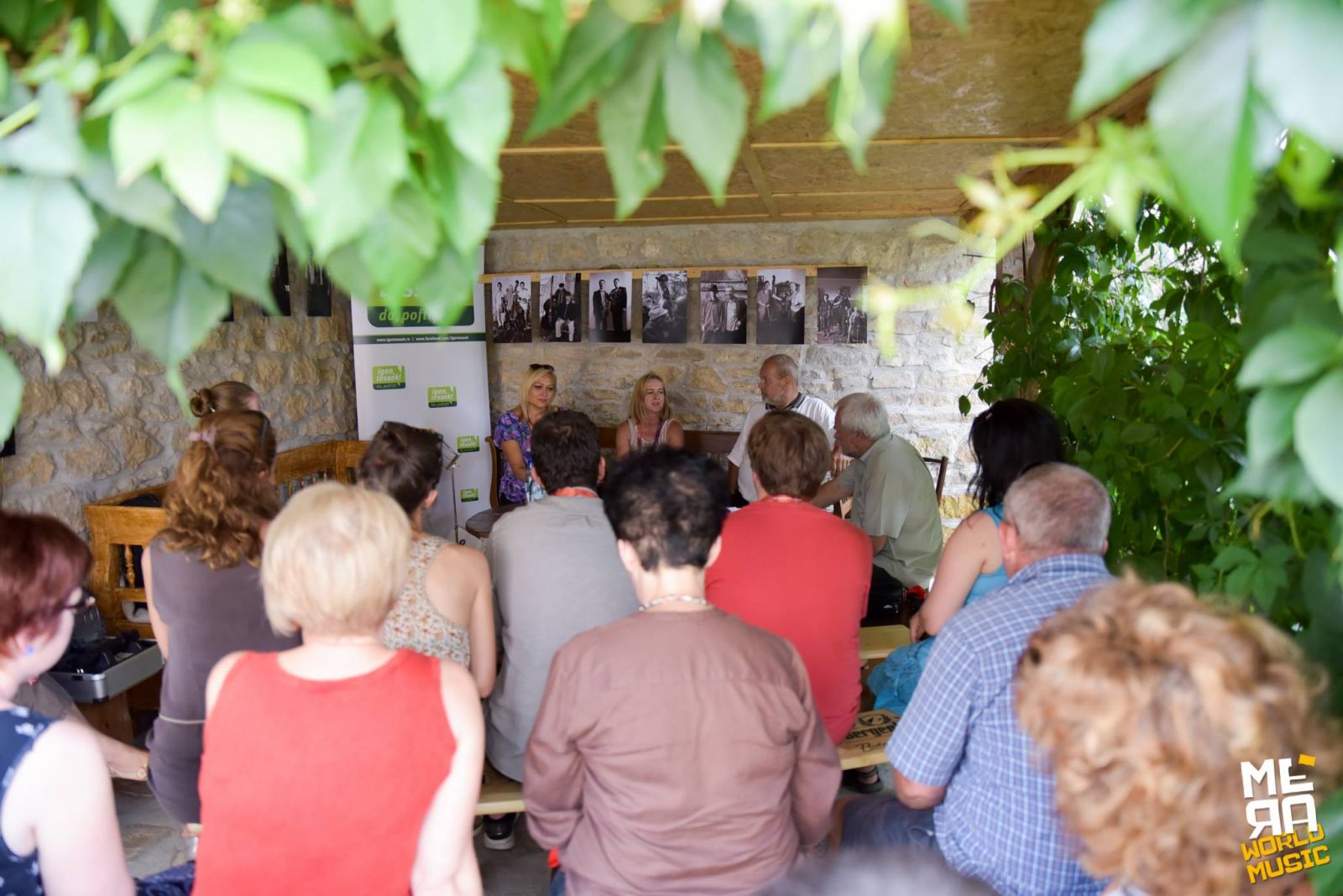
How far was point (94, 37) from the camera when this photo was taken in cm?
70

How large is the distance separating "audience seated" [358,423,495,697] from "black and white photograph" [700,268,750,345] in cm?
382

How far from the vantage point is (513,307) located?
6.39m

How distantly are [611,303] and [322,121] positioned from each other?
568 cm

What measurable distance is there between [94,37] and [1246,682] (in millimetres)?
1284

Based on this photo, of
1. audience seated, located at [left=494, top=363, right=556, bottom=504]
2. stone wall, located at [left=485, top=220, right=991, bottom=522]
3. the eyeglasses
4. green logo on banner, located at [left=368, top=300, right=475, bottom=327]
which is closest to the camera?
the eyeglasses

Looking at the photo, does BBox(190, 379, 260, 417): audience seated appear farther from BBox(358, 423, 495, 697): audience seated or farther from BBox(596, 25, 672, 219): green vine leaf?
BBox(596, 25, 672, 219): green vine leaf

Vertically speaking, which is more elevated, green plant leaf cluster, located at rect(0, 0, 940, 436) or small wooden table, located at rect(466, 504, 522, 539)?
green plant leaf cluster, located at rect(0, 0, 940, 436)

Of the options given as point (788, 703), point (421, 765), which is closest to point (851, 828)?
point (788, 703)

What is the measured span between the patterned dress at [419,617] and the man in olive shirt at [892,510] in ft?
6.26

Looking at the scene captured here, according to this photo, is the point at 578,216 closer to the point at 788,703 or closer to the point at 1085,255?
the point at 1085,255

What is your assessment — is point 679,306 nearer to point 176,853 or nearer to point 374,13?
point 176,853

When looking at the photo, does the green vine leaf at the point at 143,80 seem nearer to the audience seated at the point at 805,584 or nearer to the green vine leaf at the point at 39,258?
the green vine leaf at the point at 39,258

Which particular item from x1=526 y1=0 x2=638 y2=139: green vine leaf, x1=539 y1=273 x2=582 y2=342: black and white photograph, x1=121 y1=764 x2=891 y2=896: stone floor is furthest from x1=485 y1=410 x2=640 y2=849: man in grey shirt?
x1=539 y1=273 x2=582 y2=342: black and white photograph

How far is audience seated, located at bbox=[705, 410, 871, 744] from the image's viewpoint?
234cm
